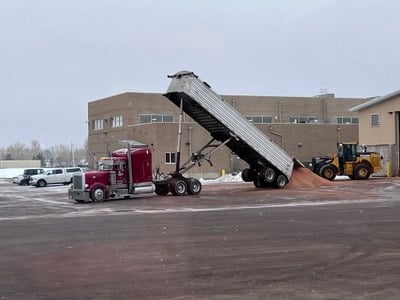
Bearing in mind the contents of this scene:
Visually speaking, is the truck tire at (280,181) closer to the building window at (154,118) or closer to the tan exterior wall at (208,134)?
the tan exterior wall at (208,134)

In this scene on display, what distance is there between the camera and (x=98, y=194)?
2731cm

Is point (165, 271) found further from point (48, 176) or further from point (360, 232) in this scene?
point (48, 176)

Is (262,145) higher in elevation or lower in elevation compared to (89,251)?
higher

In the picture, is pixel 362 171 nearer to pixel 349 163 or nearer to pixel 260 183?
pixel 349 163

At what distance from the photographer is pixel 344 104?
244 feet

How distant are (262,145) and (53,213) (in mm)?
13246

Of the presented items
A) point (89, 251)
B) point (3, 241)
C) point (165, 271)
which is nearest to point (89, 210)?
point (3, 241)

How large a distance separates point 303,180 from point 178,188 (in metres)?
8.39

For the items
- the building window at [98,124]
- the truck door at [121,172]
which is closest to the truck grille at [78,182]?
the truck door at [121,172]

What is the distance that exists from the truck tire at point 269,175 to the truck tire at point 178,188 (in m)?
5.02

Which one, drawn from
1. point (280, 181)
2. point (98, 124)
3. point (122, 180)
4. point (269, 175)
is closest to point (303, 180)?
point (280, 181)

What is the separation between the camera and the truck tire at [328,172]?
39750 mm

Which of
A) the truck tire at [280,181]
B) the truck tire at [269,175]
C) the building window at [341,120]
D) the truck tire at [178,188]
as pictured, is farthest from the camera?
the building window at [341,120]

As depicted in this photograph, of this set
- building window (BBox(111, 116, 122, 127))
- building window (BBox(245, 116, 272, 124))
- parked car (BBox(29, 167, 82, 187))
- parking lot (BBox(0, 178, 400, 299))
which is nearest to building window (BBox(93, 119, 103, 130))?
building window (BBox(111, 116, 122, 127))
